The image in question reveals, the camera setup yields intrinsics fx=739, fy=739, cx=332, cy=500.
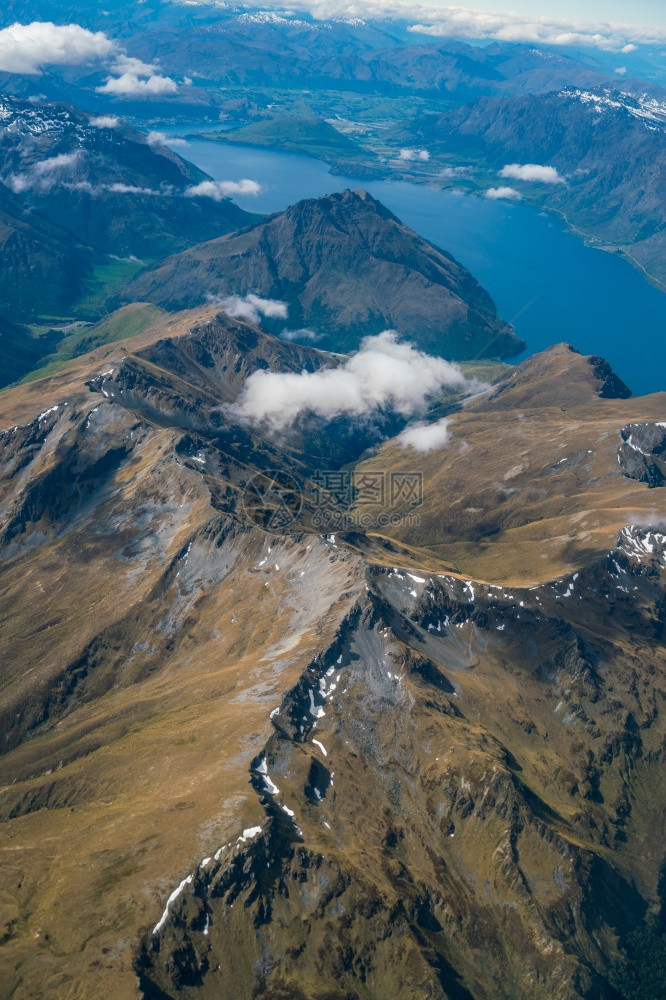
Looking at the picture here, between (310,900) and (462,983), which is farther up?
(310,900)

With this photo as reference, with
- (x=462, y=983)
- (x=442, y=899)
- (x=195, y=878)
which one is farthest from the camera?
(x=442, y=899)

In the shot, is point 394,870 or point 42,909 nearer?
point 42,909

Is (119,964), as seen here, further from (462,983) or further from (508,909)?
(508,909)

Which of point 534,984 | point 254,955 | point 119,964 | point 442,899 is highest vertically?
point 119,964

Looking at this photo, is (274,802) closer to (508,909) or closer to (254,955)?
(254,955)

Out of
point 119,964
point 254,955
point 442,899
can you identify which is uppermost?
point 119,964

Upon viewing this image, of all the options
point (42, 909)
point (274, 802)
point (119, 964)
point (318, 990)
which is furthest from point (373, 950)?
point (42, 909)

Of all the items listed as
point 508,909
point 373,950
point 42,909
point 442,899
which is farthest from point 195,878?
point 508,909

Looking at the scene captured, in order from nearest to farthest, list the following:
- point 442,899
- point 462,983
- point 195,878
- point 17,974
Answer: point 17,974 < point 195,878 < point 462,983 < point 442,899

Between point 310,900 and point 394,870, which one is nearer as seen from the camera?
point 310,900
